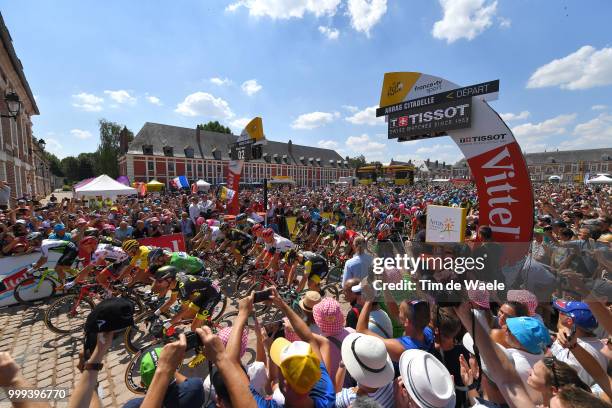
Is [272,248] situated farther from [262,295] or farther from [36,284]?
[36,284]

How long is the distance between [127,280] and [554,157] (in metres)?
117

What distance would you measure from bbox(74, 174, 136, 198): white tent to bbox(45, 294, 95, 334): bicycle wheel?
376 inches

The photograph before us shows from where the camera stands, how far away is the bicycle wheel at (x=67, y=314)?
4.88 m

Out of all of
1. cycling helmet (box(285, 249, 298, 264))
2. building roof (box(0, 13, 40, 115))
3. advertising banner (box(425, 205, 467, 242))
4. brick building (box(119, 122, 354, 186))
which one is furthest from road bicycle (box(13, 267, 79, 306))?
brick building (box(119, 122, 354, 186))

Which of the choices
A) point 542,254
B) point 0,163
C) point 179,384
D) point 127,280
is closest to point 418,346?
point 179,384

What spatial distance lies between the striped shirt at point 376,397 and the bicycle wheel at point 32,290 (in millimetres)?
7455

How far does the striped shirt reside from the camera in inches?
72.9

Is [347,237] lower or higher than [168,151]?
lower

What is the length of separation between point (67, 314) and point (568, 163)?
378 feet

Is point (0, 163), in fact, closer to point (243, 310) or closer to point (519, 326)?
point (243, 310)

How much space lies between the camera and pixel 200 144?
179ft

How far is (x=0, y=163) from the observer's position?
13477 millimetres

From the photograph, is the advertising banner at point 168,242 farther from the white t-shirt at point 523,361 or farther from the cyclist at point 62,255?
the white t-shirt at point 523,361

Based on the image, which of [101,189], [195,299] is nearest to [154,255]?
[195,299]
